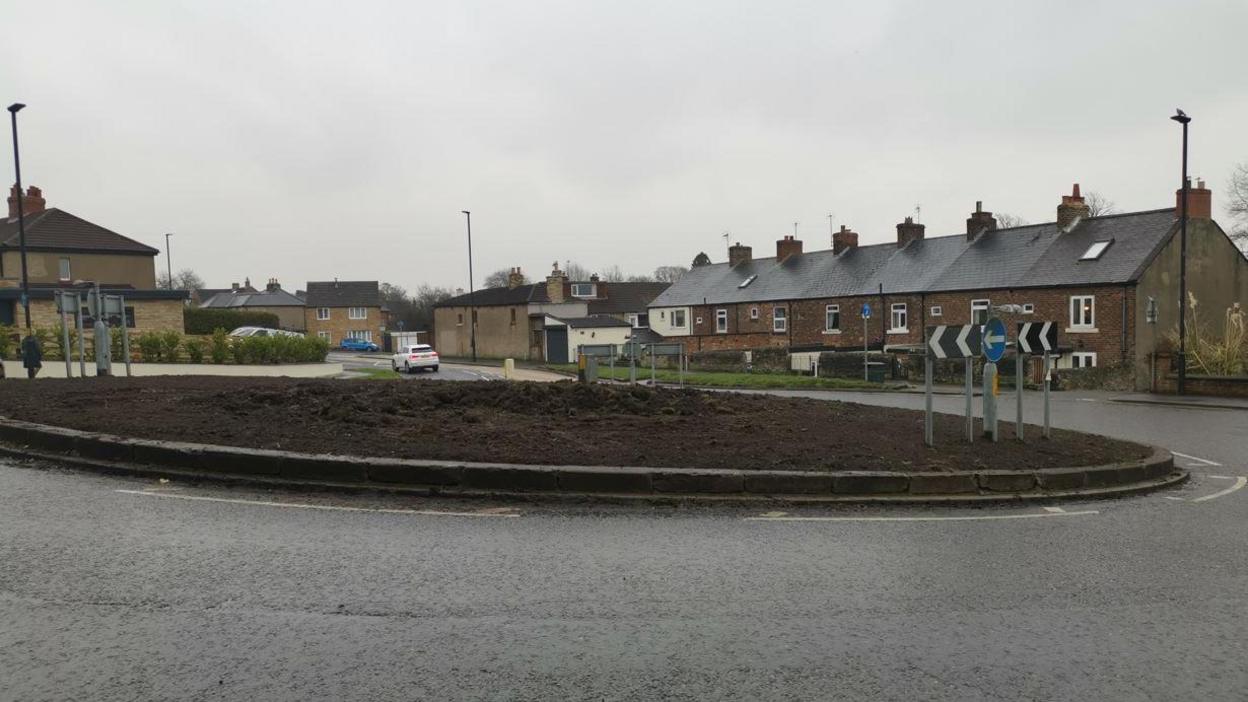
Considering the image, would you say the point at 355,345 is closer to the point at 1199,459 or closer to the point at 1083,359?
the point at 1083,359

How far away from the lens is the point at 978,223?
44.3 metres

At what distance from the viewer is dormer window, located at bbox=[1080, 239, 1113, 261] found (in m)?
36.0

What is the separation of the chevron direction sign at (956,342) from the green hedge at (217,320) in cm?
5699

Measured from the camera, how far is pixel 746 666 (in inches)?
164

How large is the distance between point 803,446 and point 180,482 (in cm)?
681

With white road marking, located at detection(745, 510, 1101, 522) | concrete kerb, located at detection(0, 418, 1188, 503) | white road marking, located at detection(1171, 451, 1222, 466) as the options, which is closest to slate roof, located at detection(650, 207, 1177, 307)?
white road marking, located at detection(1171, 451, 1222, 466)

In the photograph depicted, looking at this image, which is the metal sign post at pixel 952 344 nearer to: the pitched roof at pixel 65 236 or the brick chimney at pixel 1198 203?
the brick chimney at pixel 1198 203

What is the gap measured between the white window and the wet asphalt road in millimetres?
29870

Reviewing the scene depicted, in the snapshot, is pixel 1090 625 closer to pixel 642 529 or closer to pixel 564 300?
pixel 642 529

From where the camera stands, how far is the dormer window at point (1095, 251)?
3603 cm

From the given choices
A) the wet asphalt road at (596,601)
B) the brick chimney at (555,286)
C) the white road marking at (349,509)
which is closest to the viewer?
the wet asphalt road at (596,601)

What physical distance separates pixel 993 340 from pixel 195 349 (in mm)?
29094

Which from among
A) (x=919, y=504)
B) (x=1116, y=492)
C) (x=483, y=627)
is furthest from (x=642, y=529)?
(x=1116, y=492)

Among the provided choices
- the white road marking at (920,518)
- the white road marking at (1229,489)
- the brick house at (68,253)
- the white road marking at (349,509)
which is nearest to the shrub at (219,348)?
the brick house at (68,253)
